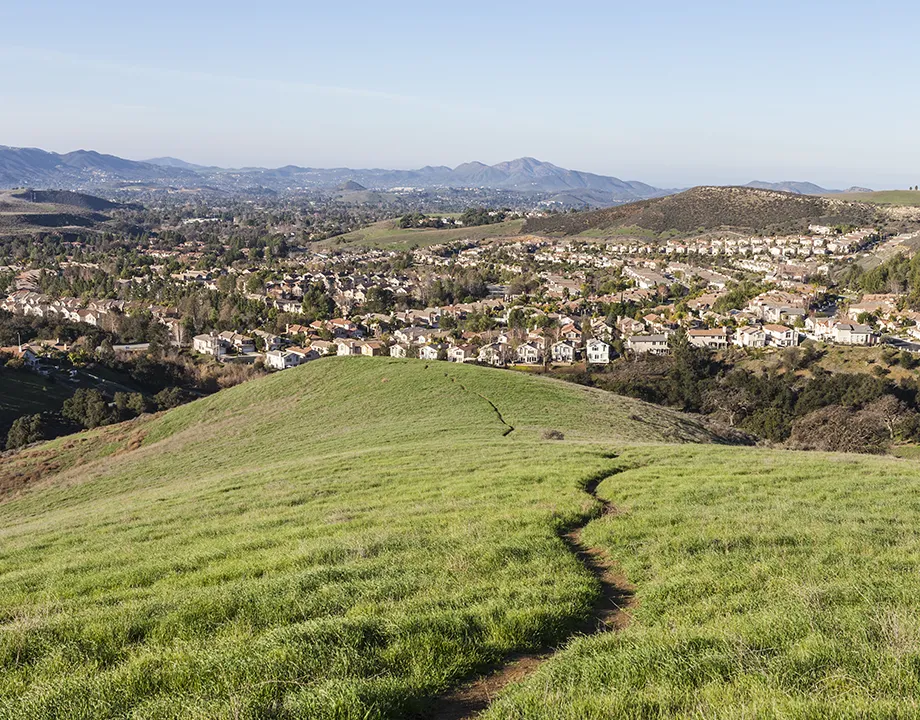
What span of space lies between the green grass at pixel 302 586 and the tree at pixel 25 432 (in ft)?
91.8

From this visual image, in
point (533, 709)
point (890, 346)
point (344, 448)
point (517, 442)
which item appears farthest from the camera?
point (890, 346)

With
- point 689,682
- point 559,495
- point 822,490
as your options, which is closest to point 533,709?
point 689,682

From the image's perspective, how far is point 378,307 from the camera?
4572 inches

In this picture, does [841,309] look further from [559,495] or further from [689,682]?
[689,682]

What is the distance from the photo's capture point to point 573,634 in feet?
21.8

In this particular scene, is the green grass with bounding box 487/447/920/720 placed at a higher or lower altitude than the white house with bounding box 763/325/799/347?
higher

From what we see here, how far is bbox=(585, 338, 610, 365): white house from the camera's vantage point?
81062mm

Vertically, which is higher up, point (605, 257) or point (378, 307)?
point (605, 257)

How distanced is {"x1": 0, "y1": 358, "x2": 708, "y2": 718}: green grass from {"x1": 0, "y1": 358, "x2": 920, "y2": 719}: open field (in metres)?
0.04

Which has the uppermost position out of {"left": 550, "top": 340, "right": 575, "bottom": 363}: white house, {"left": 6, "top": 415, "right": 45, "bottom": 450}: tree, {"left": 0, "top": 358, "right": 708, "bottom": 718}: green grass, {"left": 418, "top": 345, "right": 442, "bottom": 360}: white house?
{"left": 0, "top": 358, "right": 708, "bottom": 718}: green grass

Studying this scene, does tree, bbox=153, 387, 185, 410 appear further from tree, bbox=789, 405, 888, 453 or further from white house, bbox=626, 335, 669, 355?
white house, bbox=626, 335, 669, 355

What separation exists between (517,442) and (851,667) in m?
19.9

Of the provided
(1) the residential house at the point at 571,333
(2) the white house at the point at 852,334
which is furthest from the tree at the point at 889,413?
(1) the residential house at the point at 571,333

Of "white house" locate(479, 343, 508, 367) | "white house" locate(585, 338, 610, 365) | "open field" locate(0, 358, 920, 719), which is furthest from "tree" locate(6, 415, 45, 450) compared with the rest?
A: "white house" locate(585, 338, 610, 365)
